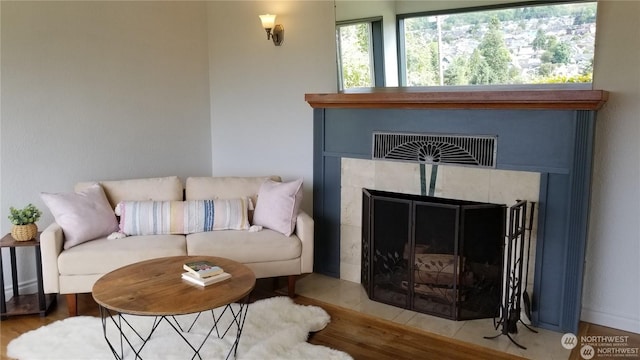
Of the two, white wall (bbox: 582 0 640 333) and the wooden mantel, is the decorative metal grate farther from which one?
white wall (bbox: 582 0 640 333)

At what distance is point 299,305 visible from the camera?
3.31 m

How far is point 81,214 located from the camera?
3223 mm

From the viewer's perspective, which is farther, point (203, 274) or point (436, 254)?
point (436, 254)

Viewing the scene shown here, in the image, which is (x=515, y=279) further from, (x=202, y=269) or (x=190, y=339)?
(x=190, y=339)

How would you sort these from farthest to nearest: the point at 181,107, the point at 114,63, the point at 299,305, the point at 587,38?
the point at 181,107
the point at 114,63
the point at 299,305
the point at 587,38

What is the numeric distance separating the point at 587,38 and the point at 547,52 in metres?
0.21

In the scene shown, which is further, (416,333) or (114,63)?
(114,63)

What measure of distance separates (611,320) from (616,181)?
0.86 meters

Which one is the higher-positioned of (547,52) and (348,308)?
(547,52)

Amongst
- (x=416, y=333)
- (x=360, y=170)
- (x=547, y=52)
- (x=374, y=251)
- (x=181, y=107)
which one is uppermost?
(x=547, y=52)

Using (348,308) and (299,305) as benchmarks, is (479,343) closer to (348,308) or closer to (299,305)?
(348,308)

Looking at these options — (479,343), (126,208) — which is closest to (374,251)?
(479,343)

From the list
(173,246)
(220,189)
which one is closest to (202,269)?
(173,246)

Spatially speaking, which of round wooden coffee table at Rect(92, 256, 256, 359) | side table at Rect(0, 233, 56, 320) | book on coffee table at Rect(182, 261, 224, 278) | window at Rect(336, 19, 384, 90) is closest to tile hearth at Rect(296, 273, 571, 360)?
round wooden coffee table at Rect(92, 256, 256, 359)
